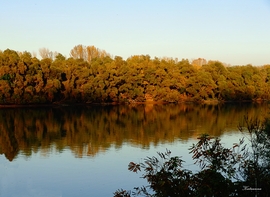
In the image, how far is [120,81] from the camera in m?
45.4

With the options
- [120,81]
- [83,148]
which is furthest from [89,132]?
[120,81]

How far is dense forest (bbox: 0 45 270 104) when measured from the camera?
37.8 meters

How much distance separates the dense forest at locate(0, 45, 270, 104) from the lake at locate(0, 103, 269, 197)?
9293 mm

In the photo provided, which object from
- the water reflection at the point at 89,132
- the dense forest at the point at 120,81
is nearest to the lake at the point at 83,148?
the water reflection at the point at 89,132

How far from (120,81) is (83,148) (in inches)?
1148

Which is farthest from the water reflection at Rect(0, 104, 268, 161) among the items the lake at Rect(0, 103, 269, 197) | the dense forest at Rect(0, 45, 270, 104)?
the dense forest at Rect(0, 45, 270, 104)

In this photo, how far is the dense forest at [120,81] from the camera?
3775 centimetres

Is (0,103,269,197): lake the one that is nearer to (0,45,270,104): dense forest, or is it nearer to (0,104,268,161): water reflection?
(0,104,268,161): water reflection

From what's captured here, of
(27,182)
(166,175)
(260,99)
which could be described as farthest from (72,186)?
(260,99)

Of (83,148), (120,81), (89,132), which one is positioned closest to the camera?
(83,148)

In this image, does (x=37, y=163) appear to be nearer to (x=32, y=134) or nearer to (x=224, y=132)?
(x=32, y=134)

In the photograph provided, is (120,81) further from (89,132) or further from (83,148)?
(83,148)

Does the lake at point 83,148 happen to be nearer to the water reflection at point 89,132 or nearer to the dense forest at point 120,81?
the water reflection at point 89,132

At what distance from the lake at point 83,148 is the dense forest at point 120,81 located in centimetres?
929
